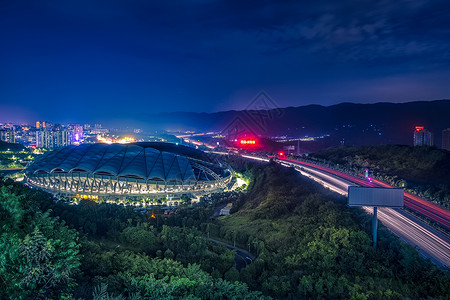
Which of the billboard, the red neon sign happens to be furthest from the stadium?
the red neon sign

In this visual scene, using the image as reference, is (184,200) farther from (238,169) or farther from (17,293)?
(17,293)

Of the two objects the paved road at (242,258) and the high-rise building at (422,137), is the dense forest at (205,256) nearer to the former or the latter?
the paved road at (242,258)

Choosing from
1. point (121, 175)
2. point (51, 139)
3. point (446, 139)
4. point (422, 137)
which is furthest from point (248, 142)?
point (51, 139)

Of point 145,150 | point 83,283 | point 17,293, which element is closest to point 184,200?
point 145,150

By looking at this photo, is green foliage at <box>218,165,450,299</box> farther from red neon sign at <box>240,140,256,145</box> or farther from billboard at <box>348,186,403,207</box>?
red neon sign at <box>240,140,256,145</box>

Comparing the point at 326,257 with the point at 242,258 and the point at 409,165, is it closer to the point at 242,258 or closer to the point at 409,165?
the point at 242,258

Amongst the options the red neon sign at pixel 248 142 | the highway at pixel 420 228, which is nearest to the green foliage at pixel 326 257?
the highway at pixel 420 228
